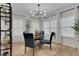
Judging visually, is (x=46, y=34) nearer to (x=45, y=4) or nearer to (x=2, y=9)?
(x=45, y=4)

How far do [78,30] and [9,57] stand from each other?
116cm

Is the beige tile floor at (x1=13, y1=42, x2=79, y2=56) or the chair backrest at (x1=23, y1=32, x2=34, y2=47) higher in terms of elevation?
the chair backrest at (x1=23, y1=32, x2=34, y2=47)

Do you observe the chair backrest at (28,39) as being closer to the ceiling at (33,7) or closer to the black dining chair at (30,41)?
the black dining chair at (30,41)

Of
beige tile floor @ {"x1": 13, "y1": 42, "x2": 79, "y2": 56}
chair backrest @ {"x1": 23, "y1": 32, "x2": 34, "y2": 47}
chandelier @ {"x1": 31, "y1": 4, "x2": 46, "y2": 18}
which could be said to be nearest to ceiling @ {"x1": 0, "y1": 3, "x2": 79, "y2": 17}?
chandelier @ {"x1": 31, "y1": 4, "x2": 46, "y2": 18}

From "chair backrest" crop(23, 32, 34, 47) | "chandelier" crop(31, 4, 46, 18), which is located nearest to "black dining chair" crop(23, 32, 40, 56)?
"chair backrest" crop(23, 32, 34, 47)

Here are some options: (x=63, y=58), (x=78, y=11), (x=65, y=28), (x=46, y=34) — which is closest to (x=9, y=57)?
(x=46, y=34)

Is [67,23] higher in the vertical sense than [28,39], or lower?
higher

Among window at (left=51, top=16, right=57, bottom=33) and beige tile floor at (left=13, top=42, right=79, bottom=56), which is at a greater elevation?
window at (left=51, top=16, right=57, bottom=33)

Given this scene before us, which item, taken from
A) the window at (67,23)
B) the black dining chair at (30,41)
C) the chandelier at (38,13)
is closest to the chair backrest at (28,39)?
the black dining chair at (30,41)

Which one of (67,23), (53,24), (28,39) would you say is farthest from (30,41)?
(67,23)

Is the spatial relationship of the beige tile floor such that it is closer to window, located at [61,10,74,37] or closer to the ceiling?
window, located at [61,10,74,37]

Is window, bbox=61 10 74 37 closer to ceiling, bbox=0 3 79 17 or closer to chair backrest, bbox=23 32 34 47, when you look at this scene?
ceiling, bbox=0 3 79 17

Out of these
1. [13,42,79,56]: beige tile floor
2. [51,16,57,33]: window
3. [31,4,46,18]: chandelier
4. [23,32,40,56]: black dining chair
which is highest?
[31,4,46,18]: chandelier

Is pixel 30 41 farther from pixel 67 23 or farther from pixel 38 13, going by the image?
pixel 67 23
